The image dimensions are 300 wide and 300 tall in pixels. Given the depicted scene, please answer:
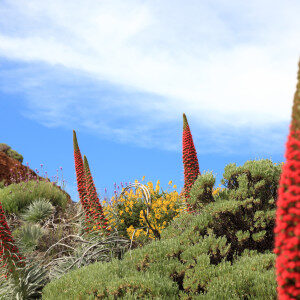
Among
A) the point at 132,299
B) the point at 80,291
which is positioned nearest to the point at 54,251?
the point at 80,291

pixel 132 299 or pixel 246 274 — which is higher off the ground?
pixel 246 274

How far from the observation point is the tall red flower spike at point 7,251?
15.6 ft

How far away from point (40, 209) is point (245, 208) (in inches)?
303

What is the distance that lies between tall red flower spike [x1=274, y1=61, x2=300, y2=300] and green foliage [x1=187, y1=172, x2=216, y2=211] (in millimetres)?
4645

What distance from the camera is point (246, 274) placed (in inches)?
169

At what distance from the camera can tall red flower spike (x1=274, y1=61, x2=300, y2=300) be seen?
5.43 ft

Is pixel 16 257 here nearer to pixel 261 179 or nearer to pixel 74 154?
pixel 74 154

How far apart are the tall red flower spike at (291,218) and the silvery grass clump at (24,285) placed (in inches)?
171

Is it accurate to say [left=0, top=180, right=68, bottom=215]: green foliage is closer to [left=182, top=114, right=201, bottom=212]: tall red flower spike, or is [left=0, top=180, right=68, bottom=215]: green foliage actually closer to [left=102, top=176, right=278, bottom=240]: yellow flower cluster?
[left=102, top=176, right=278, bottom=240]: yellow flower cluster

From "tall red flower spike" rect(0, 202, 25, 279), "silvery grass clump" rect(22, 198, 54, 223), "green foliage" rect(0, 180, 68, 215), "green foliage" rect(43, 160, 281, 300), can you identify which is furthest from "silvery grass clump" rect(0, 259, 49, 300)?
"green foliage" rect(0, 180, 68, 215)

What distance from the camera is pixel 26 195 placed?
13031 millimetres

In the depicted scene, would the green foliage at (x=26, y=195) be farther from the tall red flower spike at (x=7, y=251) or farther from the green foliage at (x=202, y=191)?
the green foliage at (x=202, y=191)

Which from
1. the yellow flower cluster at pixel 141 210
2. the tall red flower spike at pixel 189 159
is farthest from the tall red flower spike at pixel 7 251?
the tall red flower spike at pixel 189 159

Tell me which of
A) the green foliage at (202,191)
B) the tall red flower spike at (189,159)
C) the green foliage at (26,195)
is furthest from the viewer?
the green foliage at (26,195)
